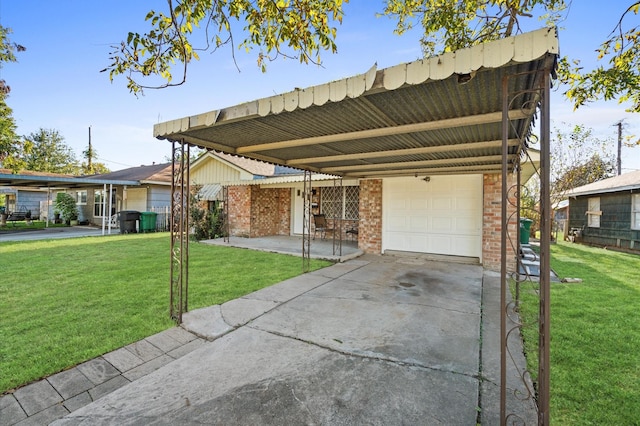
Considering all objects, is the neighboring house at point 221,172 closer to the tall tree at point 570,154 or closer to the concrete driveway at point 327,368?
the concrete driveway at point 327,368

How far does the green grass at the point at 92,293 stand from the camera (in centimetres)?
323

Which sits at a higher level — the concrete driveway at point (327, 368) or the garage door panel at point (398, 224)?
the garage door panel at point (398, 224)

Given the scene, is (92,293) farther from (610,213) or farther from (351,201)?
(610,213)

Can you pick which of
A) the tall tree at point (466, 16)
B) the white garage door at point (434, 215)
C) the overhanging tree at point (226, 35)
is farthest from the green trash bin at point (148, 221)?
the tall tree at point (466, 16)

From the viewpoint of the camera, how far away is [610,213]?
13508 millimetres

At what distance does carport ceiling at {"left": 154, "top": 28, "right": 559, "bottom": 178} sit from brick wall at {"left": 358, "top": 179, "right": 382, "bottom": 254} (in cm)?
368

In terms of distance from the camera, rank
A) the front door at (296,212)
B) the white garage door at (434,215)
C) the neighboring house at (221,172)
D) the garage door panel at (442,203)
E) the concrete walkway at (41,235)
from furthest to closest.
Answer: the front door at (296,212), the neighboring house at (221,172), the concrete walkway at (41,235), the garage door panel at (442,203), the white garage door at (434,215)

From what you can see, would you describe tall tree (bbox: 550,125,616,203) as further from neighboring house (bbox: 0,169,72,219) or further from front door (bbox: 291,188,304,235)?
neighboring house (bbox: 0,169,72,219)

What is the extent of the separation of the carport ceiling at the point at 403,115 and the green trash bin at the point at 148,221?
1315 centimetres

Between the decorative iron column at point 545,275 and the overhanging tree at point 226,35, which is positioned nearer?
the decorative iron column at point 545,275

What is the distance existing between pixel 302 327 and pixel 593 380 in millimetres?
3025

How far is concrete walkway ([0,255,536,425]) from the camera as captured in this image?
2.32 metres

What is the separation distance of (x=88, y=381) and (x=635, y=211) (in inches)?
692

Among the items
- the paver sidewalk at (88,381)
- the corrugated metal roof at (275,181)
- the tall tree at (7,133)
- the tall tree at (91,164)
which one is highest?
the tall tree at (91,164)
